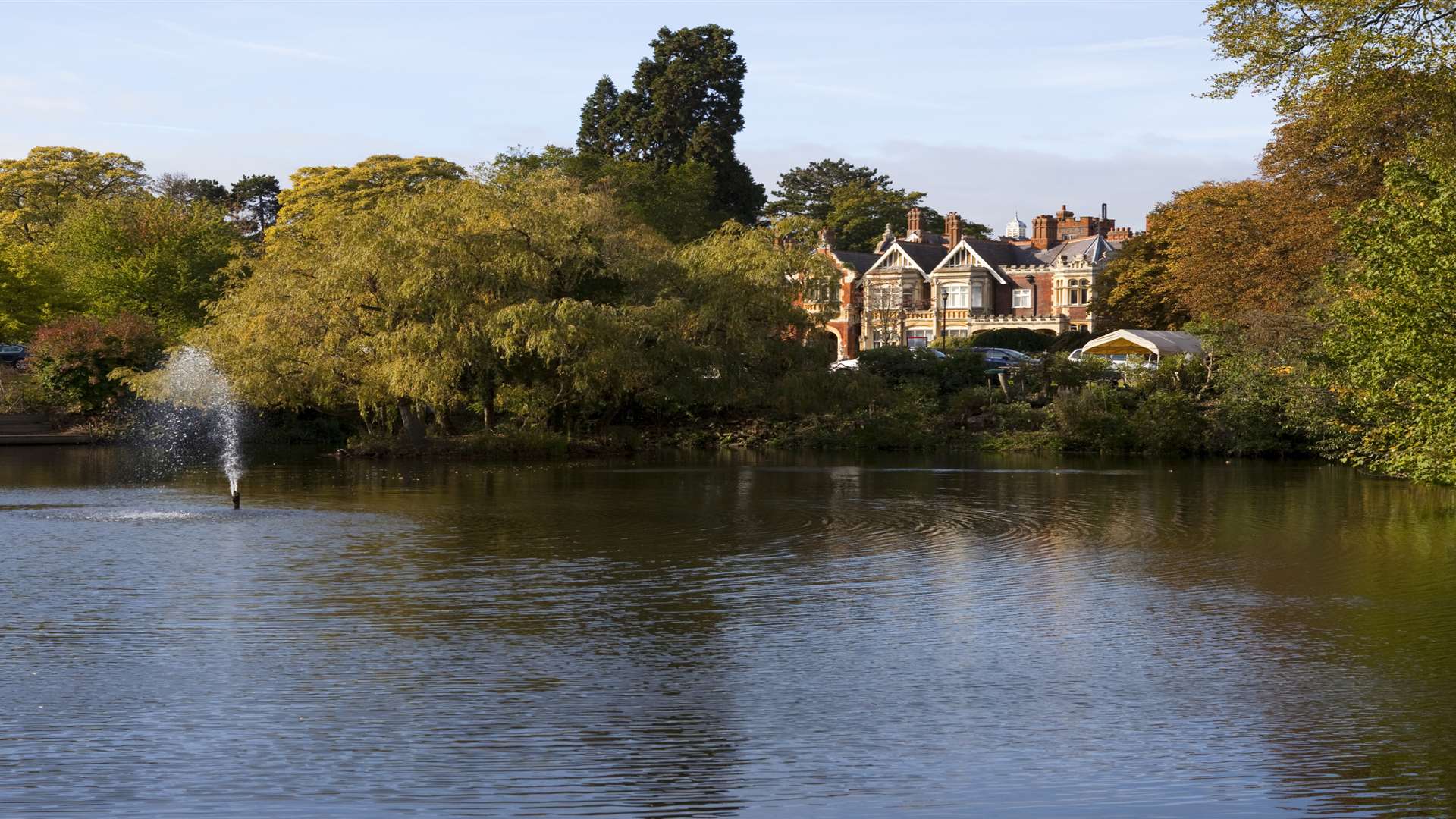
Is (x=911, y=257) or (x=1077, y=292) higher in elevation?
(x=911, y=257)

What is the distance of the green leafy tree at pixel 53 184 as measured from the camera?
3460 inches

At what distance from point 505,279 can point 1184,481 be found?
19610 mm

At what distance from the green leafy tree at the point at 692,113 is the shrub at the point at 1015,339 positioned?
54.6ft

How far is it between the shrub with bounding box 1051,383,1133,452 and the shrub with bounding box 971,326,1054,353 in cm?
3795

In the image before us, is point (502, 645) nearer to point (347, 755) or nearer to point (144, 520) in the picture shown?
point (347, 755)

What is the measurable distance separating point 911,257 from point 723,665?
9444cm

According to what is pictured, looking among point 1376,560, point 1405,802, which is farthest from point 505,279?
point 1405,802

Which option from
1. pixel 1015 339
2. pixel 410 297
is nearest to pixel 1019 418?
pixel 410 297

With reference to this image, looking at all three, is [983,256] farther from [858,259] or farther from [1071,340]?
[1071,340]

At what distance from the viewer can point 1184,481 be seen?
36.8 meters

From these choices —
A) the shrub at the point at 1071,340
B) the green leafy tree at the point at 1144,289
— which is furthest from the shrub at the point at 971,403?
the shrub at the point at 1071,340

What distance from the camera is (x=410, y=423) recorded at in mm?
45219

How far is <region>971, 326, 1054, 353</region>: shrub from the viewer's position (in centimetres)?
8881

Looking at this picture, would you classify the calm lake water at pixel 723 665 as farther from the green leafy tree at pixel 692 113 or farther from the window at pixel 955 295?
the window at pixel 955 295
